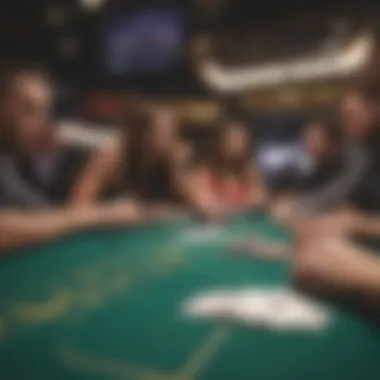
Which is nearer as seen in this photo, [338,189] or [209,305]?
[209,305]

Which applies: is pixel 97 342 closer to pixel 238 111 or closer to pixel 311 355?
pixel 311 355

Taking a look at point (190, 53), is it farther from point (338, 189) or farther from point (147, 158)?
point (338, 189)

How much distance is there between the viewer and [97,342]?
74 centimetres

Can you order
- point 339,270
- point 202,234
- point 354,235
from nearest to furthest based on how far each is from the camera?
point 339,270
point 354,235
point 202,234

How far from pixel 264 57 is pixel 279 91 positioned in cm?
10

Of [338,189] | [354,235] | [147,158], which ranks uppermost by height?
[147,158]

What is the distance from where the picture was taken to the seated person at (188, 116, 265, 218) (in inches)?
39.1

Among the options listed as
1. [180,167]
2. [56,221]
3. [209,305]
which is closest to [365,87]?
[180,167]

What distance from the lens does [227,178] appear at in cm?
103

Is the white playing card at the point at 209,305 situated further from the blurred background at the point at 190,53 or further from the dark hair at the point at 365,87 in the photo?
the dark hair at the point at 365,87

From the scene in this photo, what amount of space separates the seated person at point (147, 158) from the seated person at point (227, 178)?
0.04 meters

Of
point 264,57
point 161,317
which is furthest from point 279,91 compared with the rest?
point 161,317

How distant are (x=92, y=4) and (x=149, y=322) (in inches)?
28.7

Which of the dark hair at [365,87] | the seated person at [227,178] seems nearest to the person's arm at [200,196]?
the seated person at [227,178]
